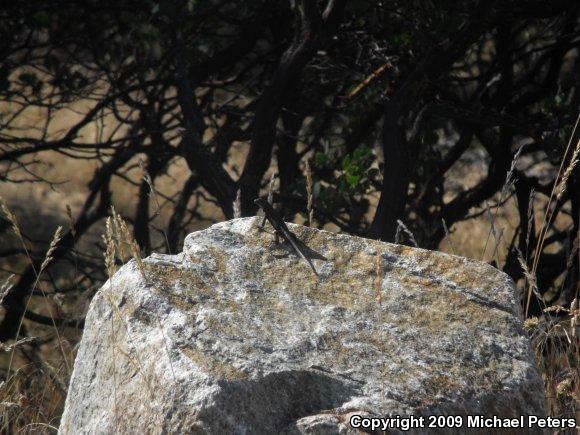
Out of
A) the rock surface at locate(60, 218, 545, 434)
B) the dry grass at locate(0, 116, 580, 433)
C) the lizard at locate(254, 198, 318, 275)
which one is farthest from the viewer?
the lizard at locate(254, 198, 318, 275)

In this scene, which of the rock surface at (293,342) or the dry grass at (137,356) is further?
the dry grass at (137,356)

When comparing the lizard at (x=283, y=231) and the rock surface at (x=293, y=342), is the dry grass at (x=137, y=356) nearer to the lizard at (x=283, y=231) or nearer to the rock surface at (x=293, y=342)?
the rock surface at (x=293, y=342)

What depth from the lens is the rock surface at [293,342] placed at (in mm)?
1786

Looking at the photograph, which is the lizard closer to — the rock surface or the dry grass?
the rock surface

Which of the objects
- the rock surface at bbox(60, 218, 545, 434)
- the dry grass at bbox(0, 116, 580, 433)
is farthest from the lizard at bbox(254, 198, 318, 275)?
the dry grass at bbox(0, 116, 580, 433)

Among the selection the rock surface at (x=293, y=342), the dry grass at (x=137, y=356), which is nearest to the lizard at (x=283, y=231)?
the rock surface at (x=293, y=342)

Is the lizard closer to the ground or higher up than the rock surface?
higher up

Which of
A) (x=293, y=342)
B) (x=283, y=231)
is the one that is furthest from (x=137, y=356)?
(x=283, y=231)

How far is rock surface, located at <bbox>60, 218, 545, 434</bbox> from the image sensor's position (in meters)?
1.79

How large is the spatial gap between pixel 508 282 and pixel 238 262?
712 mm

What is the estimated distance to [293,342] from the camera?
1.93m

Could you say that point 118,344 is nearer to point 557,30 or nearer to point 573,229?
point 573,229

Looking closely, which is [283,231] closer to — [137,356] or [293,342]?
[293,342]

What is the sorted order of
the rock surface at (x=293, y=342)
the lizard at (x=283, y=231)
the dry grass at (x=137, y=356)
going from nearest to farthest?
1. the rock surface at (x=293, y=342)
2. the dry grass at (x=137, y=356)
3. the lizard at (x=283, y=231)
